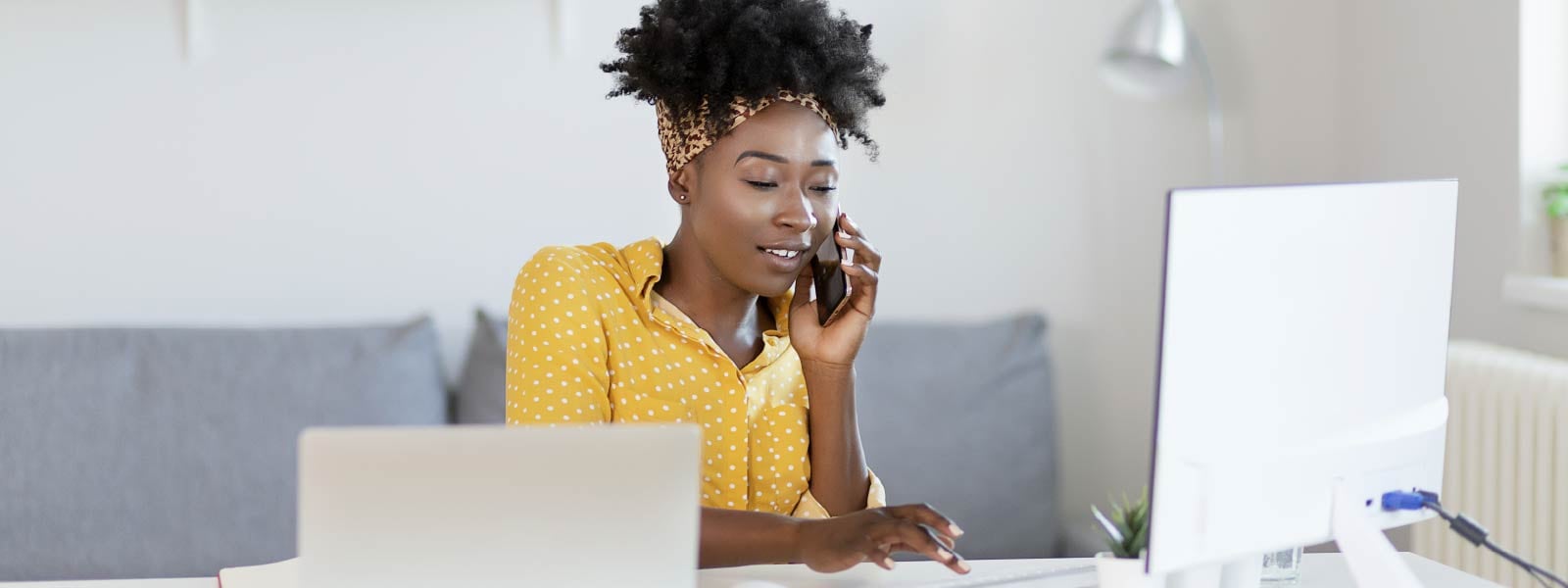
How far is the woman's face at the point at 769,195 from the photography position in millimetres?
1441

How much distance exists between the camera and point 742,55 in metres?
1.45

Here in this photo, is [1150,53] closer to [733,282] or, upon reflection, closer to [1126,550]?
[733,282]

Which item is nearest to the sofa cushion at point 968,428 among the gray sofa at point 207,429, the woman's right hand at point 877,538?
the gray sofa at point 207,429

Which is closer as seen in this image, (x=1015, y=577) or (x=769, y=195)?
(x=1015, y=577)

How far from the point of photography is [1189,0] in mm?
2754

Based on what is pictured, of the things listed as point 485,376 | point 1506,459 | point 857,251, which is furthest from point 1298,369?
point 485,376

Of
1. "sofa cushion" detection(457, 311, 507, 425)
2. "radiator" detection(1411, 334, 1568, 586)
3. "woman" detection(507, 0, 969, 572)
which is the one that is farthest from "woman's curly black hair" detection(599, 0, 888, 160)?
"radiator" detection(1411, 334, 1568, 586)

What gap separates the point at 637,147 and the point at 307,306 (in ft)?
2.23

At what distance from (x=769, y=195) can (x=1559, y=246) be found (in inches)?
62.4

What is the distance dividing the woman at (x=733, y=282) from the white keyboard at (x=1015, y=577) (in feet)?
0.47

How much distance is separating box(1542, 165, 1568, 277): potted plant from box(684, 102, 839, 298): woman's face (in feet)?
4.82

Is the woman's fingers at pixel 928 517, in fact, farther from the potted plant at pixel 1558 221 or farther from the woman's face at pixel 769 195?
the potted plant at pixel 1558 221

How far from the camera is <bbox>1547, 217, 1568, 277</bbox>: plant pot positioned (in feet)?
7.54

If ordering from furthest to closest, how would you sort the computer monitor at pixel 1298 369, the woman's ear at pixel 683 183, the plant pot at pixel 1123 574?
the woman's ear at pixel 683 183 → the plant pot at pixel 1123 574 → the computer monitor at pixel 1298 369
